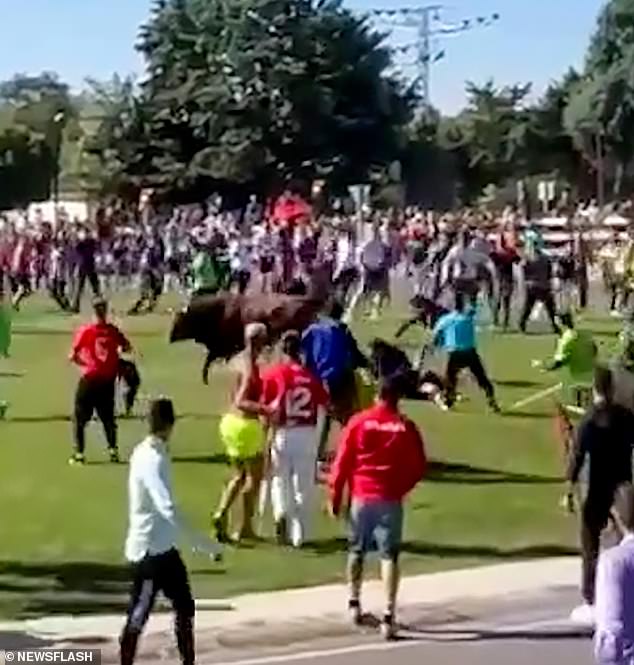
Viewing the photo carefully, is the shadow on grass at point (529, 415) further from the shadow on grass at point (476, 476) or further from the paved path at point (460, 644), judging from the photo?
the paved path at point (460, 644)

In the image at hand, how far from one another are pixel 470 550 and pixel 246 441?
6.26 feet

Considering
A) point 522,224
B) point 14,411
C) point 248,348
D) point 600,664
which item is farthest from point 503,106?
point 600,664

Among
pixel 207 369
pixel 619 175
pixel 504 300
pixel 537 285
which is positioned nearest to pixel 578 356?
pixel 207 369

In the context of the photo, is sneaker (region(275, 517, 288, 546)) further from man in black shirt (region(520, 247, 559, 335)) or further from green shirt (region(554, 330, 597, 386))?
man in black shirt (region(520, 247, 559, 335))

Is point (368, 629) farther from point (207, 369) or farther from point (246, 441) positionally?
point (207, 369)

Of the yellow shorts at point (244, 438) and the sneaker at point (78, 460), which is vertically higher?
the yellow shorts at point (244, 438)

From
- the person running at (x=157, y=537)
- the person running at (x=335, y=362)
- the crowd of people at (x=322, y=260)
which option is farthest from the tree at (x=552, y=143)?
the person running at (x=157, y=537)

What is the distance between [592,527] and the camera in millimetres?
13336

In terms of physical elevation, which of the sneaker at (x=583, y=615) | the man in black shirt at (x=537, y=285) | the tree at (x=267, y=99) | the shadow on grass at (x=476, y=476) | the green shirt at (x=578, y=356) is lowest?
the sneaker at (x=583, y=615)

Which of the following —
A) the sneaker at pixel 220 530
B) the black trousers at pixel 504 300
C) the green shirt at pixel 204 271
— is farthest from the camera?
the green shirt at pixel 204 271

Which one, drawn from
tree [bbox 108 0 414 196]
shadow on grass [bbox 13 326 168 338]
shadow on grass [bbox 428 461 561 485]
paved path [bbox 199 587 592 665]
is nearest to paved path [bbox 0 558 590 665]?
paved path [bbox 199 587 592 665]

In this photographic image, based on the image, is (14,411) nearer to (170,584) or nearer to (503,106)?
(170,584)

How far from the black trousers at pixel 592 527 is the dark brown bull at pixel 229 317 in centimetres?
1059

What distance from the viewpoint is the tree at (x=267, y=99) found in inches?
3359
